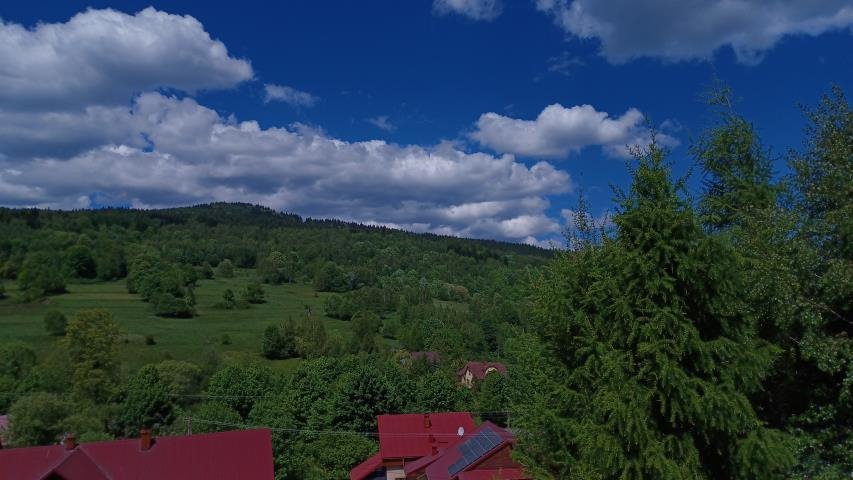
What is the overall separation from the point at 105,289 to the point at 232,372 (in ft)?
255

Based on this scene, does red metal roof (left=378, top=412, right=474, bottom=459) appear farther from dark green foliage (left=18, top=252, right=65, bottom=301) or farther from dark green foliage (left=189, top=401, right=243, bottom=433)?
dark green foliage (left=18, top=252, right=65, bottom=301)

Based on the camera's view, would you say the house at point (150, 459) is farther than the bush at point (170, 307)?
No

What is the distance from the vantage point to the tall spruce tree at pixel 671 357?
40.8 ft

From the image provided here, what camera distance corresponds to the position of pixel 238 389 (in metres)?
57.1

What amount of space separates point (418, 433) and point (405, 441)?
1157 millimetres

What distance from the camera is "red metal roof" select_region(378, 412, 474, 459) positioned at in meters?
40.8

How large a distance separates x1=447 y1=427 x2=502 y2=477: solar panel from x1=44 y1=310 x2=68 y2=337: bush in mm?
79386

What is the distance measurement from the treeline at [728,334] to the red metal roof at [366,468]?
28.7 meters

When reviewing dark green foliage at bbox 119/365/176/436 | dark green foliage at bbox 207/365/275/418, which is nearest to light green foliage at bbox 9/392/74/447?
A: dark green foliage at bbox 119/365/176/436

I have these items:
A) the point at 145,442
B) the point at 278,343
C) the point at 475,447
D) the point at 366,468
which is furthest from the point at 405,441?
the point at 278,343

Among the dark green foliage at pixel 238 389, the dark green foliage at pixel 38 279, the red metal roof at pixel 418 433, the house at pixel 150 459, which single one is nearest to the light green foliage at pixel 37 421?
the dark green foliage at pixel 238 389

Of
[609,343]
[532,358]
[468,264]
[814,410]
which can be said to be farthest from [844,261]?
[468,264]

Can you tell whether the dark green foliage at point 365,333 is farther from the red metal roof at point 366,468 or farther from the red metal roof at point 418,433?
the red metal roof at point 366,468

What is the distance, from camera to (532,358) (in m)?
19.0
